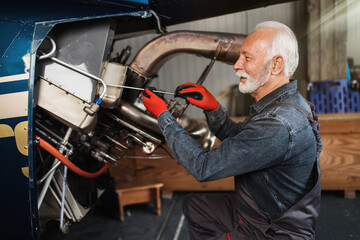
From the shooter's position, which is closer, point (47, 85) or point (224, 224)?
point (47, 85)

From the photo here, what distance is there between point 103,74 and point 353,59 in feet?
12.6

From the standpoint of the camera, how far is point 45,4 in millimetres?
1253

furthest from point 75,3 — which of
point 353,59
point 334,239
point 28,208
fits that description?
point 353,59

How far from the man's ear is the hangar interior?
37cm

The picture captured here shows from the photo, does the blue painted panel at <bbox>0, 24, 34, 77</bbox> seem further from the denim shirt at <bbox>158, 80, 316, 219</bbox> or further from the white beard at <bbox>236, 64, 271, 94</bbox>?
the white beard at <bbox>236, 64, 271, 94</bbox>

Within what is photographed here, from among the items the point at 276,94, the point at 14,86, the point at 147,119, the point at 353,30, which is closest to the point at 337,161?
the point at 276,94

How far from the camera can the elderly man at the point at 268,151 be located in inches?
40.7

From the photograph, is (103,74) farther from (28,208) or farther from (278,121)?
(278,121)

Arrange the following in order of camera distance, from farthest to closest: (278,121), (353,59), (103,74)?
(353,59)
(103,74)
(278,121)

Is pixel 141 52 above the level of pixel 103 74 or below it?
above

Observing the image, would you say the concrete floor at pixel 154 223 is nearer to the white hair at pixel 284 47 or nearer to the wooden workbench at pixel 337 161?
the wooden workbench at pixel 337 161

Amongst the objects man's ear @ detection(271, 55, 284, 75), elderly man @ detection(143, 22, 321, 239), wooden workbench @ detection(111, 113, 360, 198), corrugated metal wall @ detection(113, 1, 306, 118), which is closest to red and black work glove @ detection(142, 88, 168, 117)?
elderly man @ detection(143, 22, 321, 239)

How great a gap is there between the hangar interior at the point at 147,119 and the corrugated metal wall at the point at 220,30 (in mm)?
15

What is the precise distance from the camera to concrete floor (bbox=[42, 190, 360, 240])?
81.2 inches
